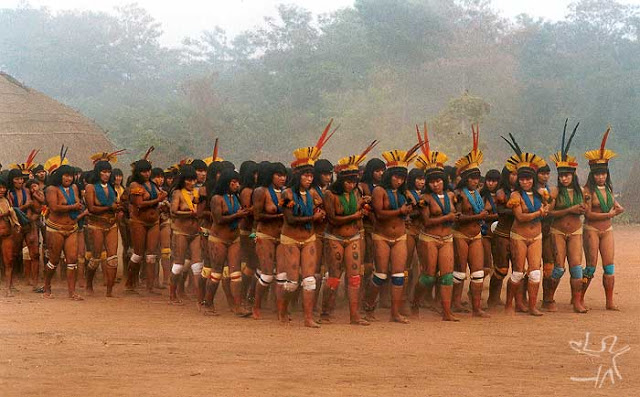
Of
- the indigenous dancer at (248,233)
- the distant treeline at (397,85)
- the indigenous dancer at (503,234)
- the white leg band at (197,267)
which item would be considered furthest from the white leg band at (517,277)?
the distant treeline at (397,85)

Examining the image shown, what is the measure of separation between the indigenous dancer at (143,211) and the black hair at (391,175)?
3.23 metres

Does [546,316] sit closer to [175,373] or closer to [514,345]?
[514,345]

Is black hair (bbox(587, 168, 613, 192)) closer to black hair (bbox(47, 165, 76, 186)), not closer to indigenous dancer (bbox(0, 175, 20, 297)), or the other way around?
black hair (bbox(47, 165, 76, 186))

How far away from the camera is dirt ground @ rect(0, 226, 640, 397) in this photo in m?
6.60

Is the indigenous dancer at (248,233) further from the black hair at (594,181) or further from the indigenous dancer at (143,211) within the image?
the black hair at (594,181)

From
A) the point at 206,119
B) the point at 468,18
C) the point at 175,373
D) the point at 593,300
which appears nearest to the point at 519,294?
the point at 593,300

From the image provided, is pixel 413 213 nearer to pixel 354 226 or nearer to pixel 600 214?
pixel 354 226

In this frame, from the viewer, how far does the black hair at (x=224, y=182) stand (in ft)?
32.5

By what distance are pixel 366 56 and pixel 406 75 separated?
190cm

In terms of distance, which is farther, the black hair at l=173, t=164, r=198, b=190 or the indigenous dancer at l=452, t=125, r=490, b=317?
the black hair at l=173, t=164, r=198, b=190

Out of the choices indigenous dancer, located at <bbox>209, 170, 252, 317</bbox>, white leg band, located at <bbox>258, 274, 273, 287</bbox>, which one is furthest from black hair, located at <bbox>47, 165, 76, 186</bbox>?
white leg band, located at <bbox>258, 274, 273, 287</bbox>

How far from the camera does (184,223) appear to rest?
35.9 ft

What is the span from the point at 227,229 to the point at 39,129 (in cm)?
1227

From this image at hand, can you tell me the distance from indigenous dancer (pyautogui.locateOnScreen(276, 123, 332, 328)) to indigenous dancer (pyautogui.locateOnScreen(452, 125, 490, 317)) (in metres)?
1.66
